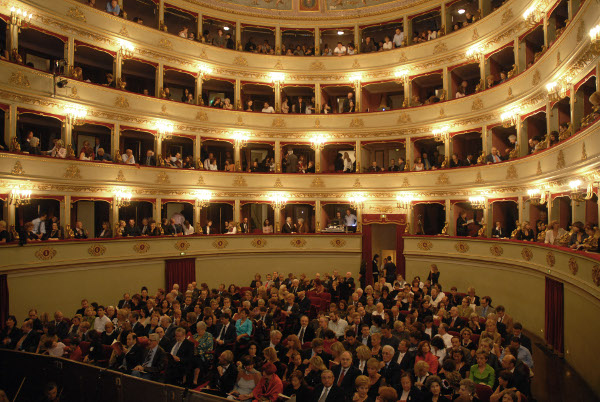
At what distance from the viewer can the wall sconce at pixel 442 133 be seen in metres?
21.3

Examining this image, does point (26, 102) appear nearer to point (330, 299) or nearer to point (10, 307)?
point (10, 307)

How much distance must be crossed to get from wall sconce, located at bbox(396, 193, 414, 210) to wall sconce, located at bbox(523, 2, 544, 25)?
30.5 ft

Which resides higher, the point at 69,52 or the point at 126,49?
the point at 126,49

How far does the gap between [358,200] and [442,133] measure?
17.6 feet

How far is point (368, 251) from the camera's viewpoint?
A: 22.2 metres

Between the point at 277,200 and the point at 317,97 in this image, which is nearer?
the point at 277,200

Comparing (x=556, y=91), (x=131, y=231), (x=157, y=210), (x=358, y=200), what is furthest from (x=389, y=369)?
(x=358, y=200)

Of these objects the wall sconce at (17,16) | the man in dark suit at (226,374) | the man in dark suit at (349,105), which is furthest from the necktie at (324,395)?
the man in dark suit at (349,105)

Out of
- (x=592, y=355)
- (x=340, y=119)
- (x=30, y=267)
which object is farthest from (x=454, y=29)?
(x=30, y=267)

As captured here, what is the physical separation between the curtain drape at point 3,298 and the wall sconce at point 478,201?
18124 millimetres

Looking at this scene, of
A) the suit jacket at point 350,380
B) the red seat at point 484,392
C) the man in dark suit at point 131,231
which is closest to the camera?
the red seat at point 484,392

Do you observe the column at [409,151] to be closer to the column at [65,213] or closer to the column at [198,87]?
the column at [198,87]

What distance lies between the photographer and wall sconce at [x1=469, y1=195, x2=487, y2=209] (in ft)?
63.2

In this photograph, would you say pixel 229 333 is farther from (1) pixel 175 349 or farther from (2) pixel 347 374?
(2) pixel 347 374
